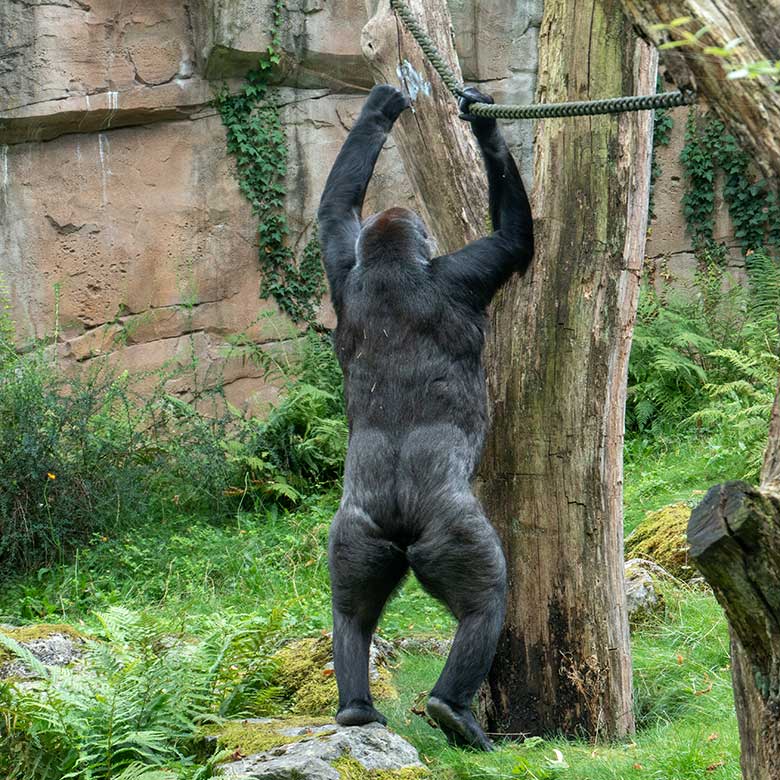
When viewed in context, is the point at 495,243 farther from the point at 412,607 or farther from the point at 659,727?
the point at 412,607

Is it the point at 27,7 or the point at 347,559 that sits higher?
the point at 27,7

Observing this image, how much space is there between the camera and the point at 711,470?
367 inches

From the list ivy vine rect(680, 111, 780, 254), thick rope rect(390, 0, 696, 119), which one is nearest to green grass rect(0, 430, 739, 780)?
thick rope rect(390, 0, 696, 119)

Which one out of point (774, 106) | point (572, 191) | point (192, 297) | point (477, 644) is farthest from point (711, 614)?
point (192, 297)

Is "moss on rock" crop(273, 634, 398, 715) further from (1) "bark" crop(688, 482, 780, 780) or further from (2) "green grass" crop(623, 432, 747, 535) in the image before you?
(2) "green grass" crop(623, 432, 747, 535)

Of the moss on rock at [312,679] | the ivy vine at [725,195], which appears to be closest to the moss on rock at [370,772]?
the moss on rock at [312,679]

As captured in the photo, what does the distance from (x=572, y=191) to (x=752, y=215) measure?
930cm

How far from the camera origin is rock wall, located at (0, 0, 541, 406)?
1186 cm

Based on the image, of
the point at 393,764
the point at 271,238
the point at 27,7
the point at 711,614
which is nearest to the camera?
the point at 393,764

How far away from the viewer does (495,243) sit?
479 cm

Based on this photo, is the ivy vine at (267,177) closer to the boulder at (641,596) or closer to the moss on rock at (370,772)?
the boulder at (641,596)

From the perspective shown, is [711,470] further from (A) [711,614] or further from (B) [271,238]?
(B) [271,238]

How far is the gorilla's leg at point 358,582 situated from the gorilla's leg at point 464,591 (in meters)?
0.14

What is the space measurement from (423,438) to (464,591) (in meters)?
0.63
